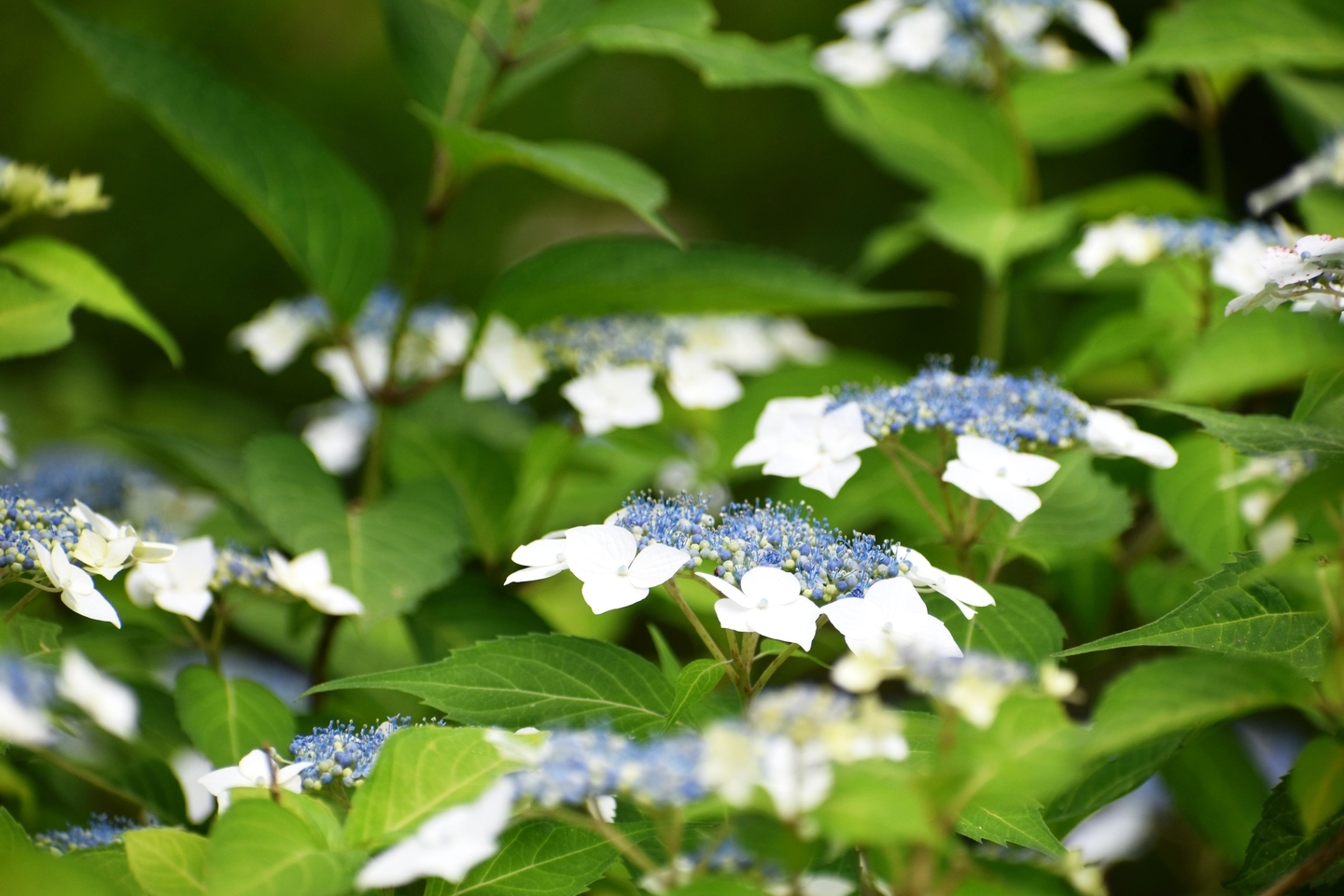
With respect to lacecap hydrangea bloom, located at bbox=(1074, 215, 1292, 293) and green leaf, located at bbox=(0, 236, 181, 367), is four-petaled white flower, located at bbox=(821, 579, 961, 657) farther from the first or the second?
green leaf, located at bbox=(0, 236, 181, 367)

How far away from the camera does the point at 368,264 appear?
1.23 m

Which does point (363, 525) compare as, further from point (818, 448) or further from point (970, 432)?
point (970, 432)

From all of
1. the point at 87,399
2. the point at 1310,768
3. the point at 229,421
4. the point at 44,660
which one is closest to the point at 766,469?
the point at 1310,768

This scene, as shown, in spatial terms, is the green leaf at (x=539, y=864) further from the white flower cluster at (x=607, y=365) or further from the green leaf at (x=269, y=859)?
the white flower cluster at (x=607, y=365)

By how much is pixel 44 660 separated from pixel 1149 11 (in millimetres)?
2263

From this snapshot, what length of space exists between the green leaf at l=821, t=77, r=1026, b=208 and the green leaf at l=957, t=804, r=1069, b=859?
97 centimetres

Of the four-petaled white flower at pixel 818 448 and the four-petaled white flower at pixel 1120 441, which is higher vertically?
the four-petaled white flower at pixel 818 448

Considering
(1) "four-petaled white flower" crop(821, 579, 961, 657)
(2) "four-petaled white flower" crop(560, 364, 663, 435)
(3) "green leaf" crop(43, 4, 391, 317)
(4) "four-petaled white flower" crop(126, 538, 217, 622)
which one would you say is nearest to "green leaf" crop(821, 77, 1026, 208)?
(2) "four-petaled white flower" crop(560, 364, 663, 435)

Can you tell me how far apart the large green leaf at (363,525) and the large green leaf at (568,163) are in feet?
1.13

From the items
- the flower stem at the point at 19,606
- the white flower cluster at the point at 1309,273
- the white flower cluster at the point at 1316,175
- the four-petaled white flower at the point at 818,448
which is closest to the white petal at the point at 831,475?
the four-petaled white flower at the point at 818,448

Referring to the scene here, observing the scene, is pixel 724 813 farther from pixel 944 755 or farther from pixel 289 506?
pixel 289 506

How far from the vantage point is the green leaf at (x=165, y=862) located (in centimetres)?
62

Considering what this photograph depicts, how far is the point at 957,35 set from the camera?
146cm

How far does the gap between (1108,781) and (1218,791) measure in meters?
0.34
